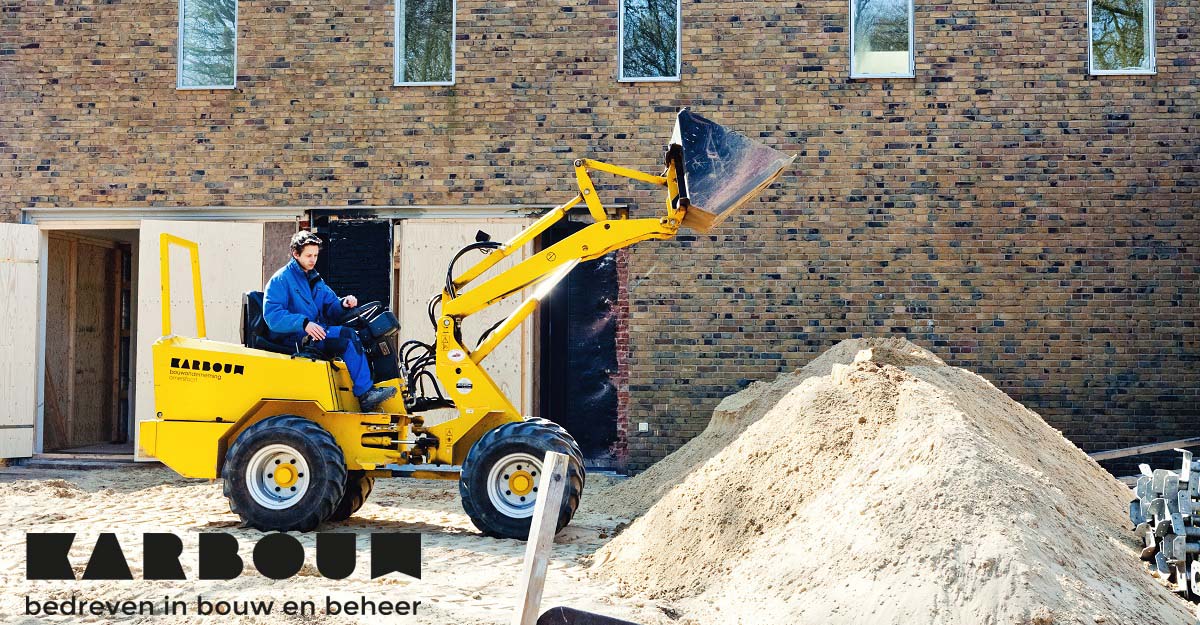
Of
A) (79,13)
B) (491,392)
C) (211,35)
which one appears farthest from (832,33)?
(79,13)

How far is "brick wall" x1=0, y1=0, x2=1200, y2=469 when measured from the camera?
36.0 feet

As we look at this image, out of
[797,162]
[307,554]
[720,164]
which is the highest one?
[797,162]

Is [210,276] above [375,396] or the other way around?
above

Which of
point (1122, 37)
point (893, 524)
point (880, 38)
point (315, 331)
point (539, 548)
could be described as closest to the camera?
point (539, 548)

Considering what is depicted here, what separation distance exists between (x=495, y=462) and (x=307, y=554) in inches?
55.9

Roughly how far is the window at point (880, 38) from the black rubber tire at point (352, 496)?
6.53 metres

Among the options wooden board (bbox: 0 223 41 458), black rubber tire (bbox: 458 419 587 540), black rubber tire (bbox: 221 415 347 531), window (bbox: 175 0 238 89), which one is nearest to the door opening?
wooden board (bbox: 0 223 41 458)

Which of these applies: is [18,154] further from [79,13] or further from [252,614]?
[252,614]

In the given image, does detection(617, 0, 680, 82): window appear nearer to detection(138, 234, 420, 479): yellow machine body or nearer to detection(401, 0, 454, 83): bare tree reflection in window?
detection(401, 0, 454, 83): bare tree reflection in window

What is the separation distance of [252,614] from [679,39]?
26.1 ft

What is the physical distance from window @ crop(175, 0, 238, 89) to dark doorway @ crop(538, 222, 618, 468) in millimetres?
4185

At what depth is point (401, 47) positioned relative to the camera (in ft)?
38.8

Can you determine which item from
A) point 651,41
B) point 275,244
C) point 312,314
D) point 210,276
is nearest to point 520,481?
point 312,314

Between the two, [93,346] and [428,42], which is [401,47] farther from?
[93,346]
